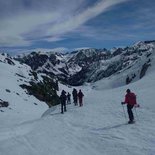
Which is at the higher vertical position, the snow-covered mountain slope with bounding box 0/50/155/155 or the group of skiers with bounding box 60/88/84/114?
the group of skiers with bounding box 60/88/84/114

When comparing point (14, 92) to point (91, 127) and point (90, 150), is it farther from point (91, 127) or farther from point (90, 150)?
point (90, 150)

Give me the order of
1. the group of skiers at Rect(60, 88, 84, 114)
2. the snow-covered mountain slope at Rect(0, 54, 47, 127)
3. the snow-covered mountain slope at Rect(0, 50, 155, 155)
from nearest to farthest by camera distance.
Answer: the snow-covered mountain slope at Rect(0, 50, 155, 155), the group of skiers at Rect(60, 88, 84, 114), the snow-covered mountain slope at Rect(0, 54, 47, 127)

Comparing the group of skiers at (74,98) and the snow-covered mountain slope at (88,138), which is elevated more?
the group of skiers at (74,98)

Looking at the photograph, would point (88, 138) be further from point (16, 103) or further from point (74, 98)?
point (16, 103)

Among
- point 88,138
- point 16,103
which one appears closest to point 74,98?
point 16,103

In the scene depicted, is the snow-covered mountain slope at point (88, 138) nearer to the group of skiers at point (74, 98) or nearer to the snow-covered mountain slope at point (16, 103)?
the group of skiers at point (74, 98)

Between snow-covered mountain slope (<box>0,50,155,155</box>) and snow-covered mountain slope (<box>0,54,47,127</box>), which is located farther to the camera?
snow-covered mountain slope (<box>0,54,47,127</box>)

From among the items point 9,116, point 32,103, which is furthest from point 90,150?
point 32,103

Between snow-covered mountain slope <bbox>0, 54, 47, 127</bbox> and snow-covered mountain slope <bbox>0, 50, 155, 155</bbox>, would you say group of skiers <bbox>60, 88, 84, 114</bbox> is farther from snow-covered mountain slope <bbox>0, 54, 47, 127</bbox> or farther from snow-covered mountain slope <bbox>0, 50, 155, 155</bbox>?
snow-covered mountain slope <bbox>0, 54, 47, 127</bbox>

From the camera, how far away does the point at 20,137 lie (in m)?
20.8

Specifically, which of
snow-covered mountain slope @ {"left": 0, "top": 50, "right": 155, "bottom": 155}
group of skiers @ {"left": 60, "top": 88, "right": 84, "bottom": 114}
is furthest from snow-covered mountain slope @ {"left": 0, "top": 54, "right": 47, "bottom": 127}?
snow-covered mountain slope @ {"left": 0, "top": 50, "right": 155, "bottom": 155}

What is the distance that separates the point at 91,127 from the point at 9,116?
28.5 meters

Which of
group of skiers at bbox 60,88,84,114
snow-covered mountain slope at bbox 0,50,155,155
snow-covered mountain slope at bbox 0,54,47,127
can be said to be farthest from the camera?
snow-covered mountain slope at bbox 0,54,47,127

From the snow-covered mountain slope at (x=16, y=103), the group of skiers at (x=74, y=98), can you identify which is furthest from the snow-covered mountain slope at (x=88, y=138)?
the snow-covered mountain slope at (x=16, y=103)
